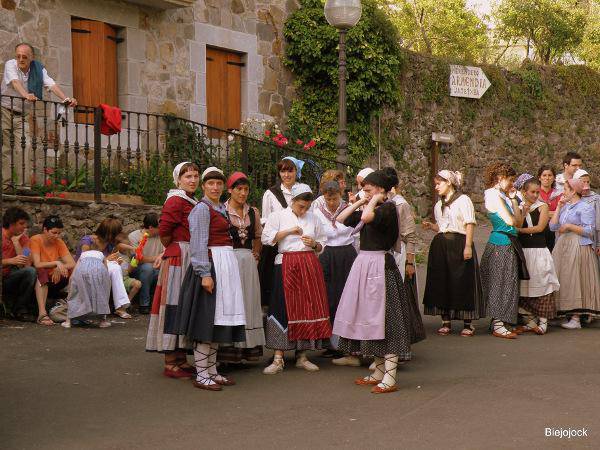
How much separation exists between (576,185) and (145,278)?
5.03 metres

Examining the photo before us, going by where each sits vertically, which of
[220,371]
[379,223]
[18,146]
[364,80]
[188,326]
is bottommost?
[220,371]

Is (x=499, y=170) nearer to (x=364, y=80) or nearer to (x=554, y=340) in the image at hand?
(x=554, y=340)

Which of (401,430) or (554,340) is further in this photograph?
(554,340)

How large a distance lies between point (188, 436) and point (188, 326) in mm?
1384

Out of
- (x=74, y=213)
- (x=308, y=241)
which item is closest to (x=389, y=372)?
(x=308, y=241)

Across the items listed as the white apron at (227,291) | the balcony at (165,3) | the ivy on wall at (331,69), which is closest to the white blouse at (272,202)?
the white apron at (227,291)

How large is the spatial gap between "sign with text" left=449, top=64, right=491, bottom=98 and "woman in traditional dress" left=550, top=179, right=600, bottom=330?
9718 mm

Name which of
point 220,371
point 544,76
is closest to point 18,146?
point 220,371

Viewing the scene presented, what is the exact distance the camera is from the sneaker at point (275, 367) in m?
6.87

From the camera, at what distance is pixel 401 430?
517 cm

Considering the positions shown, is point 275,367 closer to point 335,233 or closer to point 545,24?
point 335,233

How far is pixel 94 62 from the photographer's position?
42.3 ft

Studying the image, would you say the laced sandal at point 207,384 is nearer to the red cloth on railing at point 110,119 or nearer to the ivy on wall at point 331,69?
the red cloth on railing at point 110,119

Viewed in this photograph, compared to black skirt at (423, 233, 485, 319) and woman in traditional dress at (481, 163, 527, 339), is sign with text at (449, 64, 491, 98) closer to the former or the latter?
woman in traditional dress at (481, 163, 527, 339)
